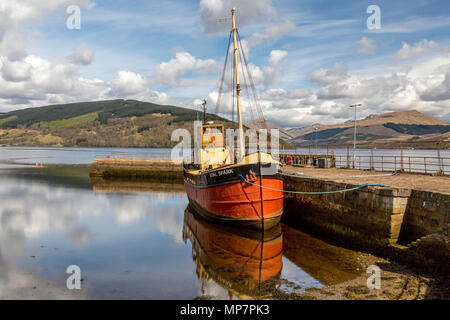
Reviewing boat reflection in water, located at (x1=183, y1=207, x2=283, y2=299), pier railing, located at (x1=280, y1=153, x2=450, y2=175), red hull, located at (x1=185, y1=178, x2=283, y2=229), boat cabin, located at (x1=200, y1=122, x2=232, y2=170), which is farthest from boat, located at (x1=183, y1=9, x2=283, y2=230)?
pier railing, located at (x1=280, y1=153, x2=450, y2=175)

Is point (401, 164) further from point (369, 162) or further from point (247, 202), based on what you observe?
point (247, 202)

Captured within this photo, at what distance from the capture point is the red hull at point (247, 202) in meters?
16.9

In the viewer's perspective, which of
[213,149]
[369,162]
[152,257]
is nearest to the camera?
[152,257]

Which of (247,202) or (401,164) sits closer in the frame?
(247,202)

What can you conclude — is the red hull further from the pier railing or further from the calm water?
the pier railing

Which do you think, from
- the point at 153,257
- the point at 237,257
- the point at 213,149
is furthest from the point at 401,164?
the point at 153,257

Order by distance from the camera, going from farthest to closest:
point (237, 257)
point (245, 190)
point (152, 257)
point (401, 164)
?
1. point (401, 164)
2. point (245, 190)
3. point (152, 257)
4. point (237, 257)

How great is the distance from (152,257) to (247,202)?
18.7 ft

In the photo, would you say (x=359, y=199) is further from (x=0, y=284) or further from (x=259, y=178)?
(x=0, y=284)

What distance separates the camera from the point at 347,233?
15.2 m

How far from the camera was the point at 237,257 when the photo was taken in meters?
14.2

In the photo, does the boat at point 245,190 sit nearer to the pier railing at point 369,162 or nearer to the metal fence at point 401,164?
the pier railing at point 369,162

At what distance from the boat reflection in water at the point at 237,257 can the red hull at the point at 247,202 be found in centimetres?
86

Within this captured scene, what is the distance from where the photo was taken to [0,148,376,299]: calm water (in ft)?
36.1
